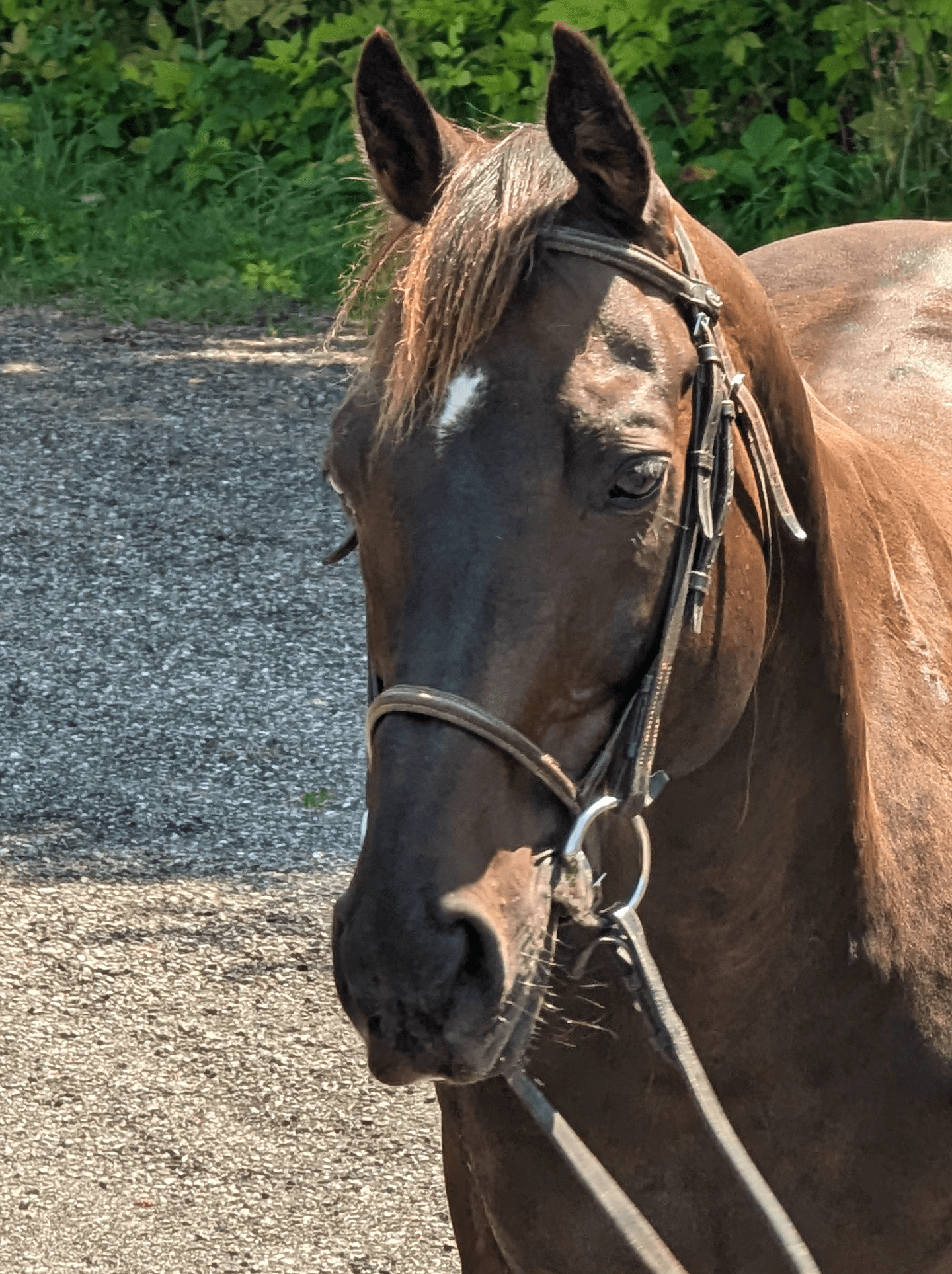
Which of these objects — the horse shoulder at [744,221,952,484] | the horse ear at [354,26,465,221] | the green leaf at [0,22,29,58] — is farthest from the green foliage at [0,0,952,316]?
the horse ear at [354,26,465,221]

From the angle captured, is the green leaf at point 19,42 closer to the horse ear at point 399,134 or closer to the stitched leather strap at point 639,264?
the horse ear at point 399,134

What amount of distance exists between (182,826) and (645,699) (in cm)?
301

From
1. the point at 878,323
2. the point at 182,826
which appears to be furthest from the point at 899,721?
the point at 182,826

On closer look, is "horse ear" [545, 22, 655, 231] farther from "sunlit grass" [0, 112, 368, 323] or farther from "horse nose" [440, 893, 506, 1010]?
"sunlit grass" [0, 112, 368, 323]

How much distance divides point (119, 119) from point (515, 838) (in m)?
7.68

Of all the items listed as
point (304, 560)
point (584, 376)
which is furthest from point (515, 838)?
point (304, 560)

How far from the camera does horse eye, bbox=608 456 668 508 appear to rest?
1562 millimetres

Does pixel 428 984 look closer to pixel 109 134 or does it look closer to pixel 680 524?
pixel 680 524

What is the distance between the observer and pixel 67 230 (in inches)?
312

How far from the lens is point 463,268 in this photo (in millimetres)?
1581

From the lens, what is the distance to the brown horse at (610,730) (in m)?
1.52

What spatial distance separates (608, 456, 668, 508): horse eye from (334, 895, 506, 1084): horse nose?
1.31ft

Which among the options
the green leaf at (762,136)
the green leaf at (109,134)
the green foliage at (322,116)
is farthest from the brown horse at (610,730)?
the green leaf at (109,134)

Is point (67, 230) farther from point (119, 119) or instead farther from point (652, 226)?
point (652, 226)
